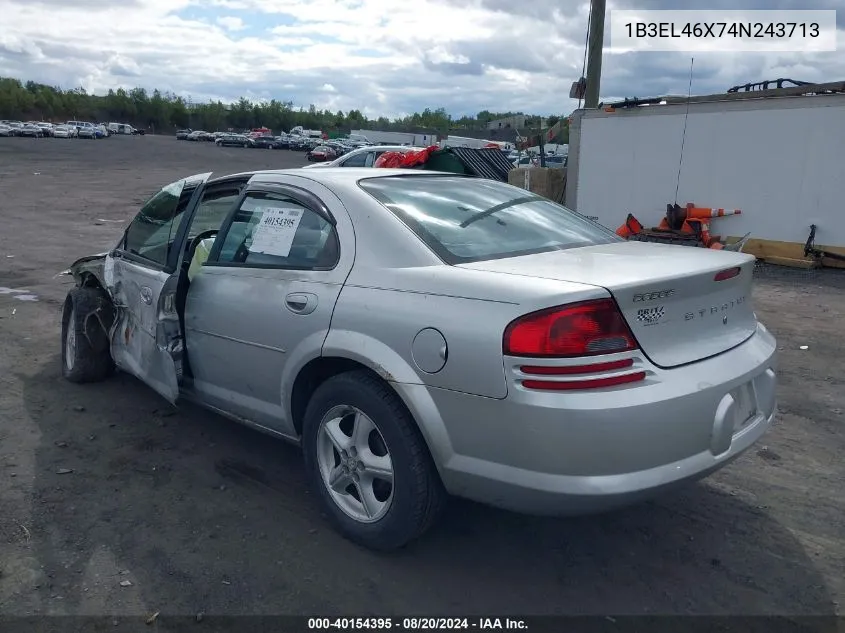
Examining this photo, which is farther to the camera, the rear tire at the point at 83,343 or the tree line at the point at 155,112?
the tree line at the point at 155,112

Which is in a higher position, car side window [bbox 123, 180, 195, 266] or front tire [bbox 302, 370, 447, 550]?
car side window [bbox 123, 180, 195, 266]

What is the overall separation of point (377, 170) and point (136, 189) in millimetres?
22348

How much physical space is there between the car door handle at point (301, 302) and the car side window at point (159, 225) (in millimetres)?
1276

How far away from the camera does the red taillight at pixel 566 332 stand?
2.62m

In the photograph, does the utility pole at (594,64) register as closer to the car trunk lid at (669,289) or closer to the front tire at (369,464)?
the car trunk lid at (669,289)

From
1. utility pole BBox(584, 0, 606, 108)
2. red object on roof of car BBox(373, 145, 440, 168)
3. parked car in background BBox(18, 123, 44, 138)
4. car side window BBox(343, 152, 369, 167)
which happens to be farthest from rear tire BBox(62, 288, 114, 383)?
parked car in background BBox(18, 123, 44, 138)

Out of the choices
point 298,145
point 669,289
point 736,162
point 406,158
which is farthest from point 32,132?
point 669,289

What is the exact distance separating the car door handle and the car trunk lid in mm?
779

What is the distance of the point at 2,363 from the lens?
19.3ft

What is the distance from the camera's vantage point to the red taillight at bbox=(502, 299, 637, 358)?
262cm

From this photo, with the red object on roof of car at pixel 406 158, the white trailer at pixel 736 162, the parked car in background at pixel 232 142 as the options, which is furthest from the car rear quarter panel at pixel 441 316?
the parked car in background at pixel 232 142

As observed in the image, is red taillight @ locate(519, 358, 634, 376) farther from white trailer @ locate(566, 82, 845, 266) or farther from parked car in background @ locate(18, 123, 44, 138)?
parked car in background @ locate(18, 123, 44, 138)

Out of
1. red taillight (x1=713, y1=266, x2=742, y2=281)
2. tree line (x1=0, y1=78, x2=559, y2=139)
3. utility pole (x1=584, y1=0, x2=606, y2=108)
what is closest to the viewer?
red taillight (x1=713, y1=266, x2=742, y2=281)

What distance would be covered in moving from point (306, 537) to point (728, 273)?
2.24 metres
